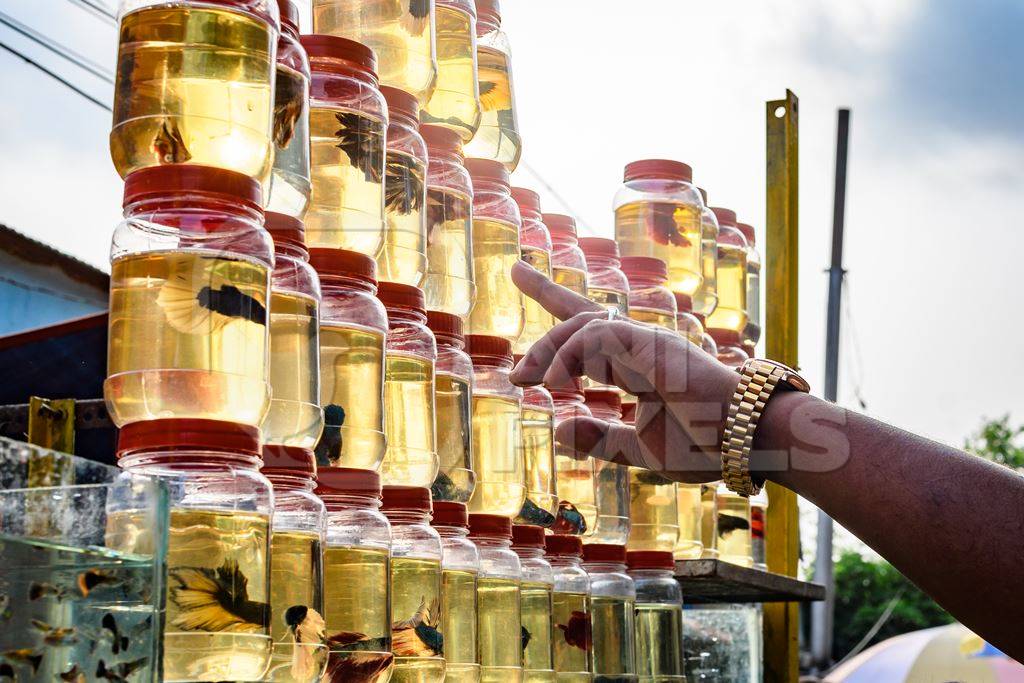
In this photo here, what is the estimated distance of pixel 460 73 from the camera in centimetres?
235

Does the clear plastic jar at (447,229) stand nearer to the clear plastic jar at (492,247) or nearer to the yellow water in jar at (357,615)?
the clear plastic jar at (492,247)

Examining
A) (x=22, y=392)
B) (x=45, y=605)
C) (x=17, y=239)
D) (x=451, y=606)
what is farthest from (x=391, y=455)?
(x=17, y=239)

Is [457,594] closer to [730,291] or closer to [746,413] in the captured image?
[746,413]

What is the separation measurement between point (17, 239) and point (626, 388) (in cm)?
378


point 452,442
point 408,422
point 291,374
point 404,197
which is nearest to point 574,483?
point 452,442

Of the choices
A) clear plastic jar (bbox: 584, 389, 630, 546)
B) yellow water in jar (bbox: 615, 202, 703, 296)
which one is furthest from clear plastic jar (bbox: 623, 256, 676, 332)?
yellow water in jar (bbox: 615, 202, 703, 296)

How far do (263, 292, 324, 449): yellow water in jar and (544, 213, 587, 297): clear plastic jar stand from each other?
1.08 metres

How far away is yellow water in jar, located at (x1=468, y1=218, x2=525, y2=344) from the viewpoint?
242cm

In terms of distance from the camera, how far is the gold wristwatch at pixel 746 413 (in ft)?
4.71

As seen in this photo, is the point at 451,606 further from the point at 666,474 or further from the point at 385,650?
the point at 666,474

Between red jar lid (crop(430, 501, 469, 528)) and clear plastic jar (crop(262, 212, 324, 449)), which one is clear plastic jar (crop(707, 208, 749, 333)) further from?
clear plastic jar (crop(262, 212, 324, 449))

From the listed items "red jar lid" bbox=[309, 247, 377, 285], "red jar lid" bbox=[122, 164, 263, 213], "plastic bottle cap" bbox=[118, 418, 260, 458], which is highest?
"red jar lid" bbox=[122, 164, 263, 213]

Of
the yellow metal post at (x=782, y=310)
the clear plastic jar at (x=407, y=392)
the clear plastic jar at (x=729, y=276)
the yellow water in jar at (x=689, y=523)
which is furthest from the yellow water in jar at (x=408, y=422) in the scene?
the yellow metal post at (x=782, y=310)

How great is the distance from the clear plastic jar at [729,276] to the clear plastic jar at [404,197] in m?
2.13
